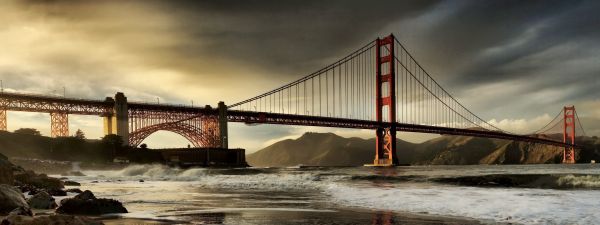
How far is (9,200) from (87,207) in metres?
1.51

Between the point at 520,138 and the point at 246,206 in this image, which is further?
the point at 520,138

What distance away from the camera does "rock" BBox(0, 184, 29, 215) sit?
10141 mm

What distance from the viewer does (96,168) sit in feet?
228

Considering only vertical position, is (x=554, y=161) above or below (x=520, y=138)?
below

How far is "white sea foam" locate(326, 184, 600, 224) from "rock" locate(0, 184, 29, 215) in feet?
26.7

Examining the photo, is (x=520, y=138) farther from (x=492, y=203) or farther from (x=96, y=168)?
(x=492, y=203)

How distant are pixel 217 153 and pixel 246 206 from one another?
75.2 metres

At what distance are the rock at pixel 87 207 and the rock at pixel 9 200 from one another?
0.76 meters

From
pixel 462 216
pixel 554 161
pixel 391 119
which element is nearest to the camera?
Result: pixel 462 216

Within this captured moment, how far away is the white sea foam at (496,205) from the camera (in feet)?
34.8

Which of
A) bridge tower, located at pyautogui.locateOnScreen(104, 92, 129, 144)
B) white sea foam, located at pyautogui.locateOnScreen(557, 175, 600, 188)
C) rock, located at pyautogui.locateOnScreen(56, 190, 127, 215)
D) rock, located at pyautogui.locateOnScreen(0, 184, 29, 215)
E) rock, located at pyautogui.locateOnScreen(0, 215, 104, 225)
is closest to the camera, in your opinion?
rock, located at pyautogui.locateOnScreen(0, 215, 104, 225)

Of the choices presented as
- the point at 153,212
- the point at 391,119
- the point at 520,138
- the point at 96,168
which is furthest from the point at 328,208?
the point at 520,138

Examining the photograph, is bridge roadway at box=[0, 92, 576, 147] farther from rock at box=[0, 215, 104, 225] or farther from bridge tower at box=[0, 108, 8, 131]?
rock at box=[0, 215, 104, 225]

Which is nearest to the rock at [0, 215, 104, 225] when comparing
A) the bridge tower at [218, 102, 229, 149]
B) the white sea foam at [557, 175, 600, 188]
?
the white sea foam at [557, 175, 600, 188]
